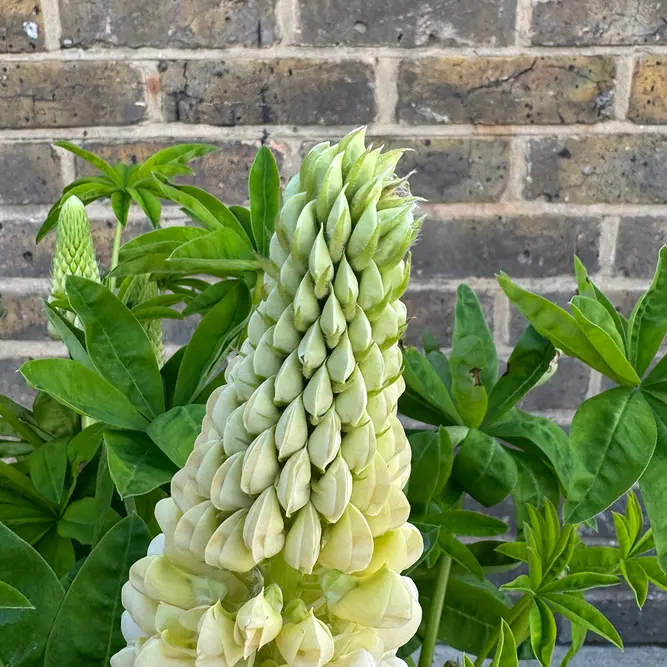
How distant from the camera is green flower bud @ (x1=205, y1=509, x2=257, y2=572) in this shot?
278 mm

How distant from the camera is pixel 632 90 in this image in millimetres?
940

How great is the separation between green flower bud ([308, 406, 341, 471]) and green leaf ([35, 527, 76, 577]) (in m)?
0.35

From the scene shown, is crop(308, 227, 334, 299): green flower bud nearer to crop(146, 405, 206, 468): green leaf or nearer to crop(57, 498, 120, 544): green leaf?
crop(146, 405, 206, 468): green leaf

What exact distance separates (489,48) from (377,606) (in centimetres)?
84

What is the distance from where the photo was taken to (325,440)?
276 mm

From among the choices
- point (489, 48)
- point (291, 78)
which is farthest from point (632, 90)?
point (291, 78)

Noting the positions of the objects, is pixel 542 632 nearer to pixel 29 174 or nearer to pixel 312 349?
pixel 312 349

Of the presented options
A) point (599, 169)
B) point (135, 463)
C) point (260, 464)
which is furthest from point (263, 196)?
point (599, 169)

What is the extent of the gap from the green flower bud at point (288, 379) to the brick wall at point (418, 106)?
75 cm

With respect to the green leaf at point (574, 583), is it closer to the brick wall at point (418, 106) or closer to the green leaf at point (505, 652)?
the green leaf at point (505, 652)

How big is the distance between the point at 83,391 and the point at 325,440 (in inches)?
9.5

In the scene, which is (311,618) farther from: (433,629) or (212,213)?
(212,213)

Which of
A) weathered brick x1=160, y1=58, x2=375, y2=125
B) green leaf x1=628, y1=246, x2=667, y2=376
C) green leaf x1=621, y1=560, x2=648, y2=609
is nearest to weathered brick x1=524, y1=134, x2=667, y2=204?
weathered brick x1=160, y1=58, x2=375, y2=125

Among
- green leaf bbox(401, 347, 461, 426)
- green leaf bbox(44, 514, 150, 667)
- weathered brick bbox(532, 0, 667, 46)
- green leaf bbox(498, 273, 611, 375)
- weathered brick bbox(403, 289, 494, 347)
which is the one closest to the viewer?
green leaf bbox(44, 514, 150, 667)
